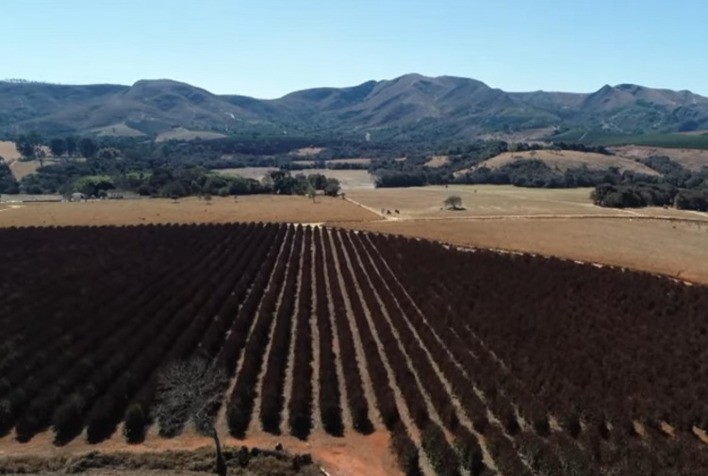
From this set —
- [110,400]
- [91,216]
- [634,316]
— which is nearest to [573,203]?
[634,316]

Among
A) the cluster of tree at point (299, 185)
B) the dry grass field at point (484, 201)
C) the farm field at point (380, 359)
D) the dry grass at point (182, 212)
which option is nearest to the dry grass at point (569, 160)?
the dry grass field at point (484, 201)

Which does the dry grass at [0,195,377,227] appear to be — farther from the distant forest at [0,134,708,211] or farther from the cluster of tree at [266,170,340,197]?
the distant forest at [0,134,708,211]

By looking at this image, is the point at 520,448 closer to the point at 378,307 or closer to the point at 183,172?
the point at 378,307

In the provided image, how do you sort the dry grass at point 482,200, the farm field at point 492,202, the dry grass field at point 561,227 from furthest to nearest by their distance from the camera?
the dry grass at point 482,200
the farm field at point 492,202
the dry grass field at point 561,227

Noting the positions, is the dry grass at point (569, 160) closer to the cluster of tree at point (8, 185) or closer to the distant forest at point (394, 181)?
the distant forest at point (394, 181)

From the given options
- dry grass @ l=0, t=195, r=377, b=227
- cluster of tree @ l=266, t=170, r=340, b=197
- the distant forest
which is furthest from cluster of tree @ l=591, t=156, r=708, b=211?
cluster of tree @ l=266, t=170, r=340, b=197

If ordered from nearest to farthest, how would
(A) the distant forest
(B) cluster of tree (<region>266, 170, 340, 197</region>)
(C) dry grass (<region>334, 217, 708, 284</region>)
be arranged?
(C) dry grass (<region>334, 217, 708, 284</region>) < (A) the distant forest < (B) cluster of tree (<region>266, 170, 340, 197</region>)
